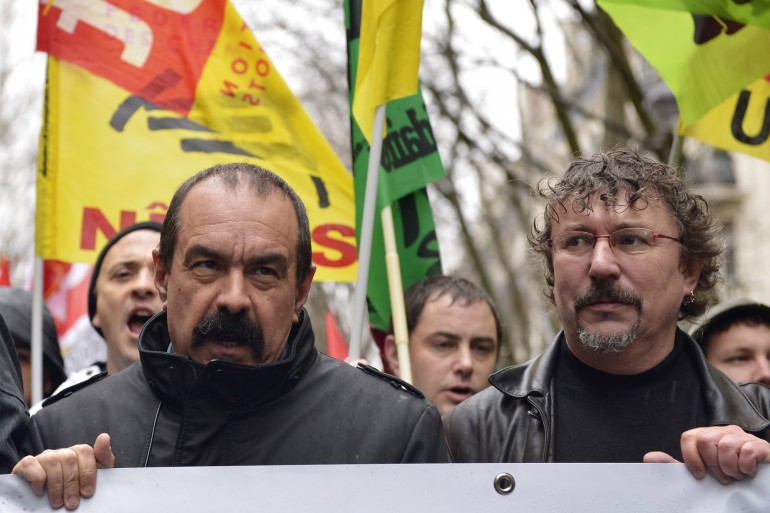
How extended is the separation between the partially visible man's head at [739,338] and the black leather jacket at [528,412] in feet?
2.63

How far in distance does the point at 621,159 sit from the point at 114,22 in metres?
2.40

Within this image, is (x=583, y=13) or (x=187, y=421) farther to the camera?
(x=583, y=13)

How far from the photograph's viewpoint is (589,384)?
2.94 m

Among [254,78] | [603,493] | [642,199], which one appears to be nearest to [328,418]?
[603,493]

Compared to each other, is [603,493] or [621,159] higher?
[621,159]

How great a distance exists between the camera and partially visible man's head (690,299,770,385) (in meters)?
3.88

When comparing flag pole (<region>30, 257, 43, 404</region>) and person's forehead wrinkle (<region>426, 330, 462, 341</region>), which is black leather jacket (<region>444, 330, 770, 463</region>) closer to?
person's forehead wrinkle (<region>426, 330, 462, 341</region>)

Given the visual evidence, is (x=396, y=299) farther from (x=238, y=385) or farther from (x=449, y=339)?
(x=238, y=385)

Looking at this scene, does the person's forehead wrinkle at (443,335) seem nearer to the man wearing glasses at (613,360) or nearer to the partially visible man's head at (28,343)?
the man wearing glasses at (613,360)

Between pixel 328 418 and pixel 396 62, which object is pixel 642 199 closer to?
pixel 328 418

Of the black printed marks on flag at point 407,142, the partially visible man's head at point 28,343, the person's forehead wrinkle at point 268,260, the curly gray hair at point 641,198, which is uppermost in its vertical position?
the black printed marks on flag at point 407,142

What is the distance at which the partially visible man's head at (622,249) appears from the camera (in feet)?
9.32

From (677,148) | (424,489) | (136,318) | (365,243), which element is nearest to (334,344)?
(136,318)

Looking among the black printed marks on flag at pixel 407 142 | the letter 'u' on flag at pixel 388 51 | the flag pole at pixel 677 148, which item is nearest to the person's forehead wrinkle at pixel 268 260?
the letter 'u' on flag at pixel 388 51
